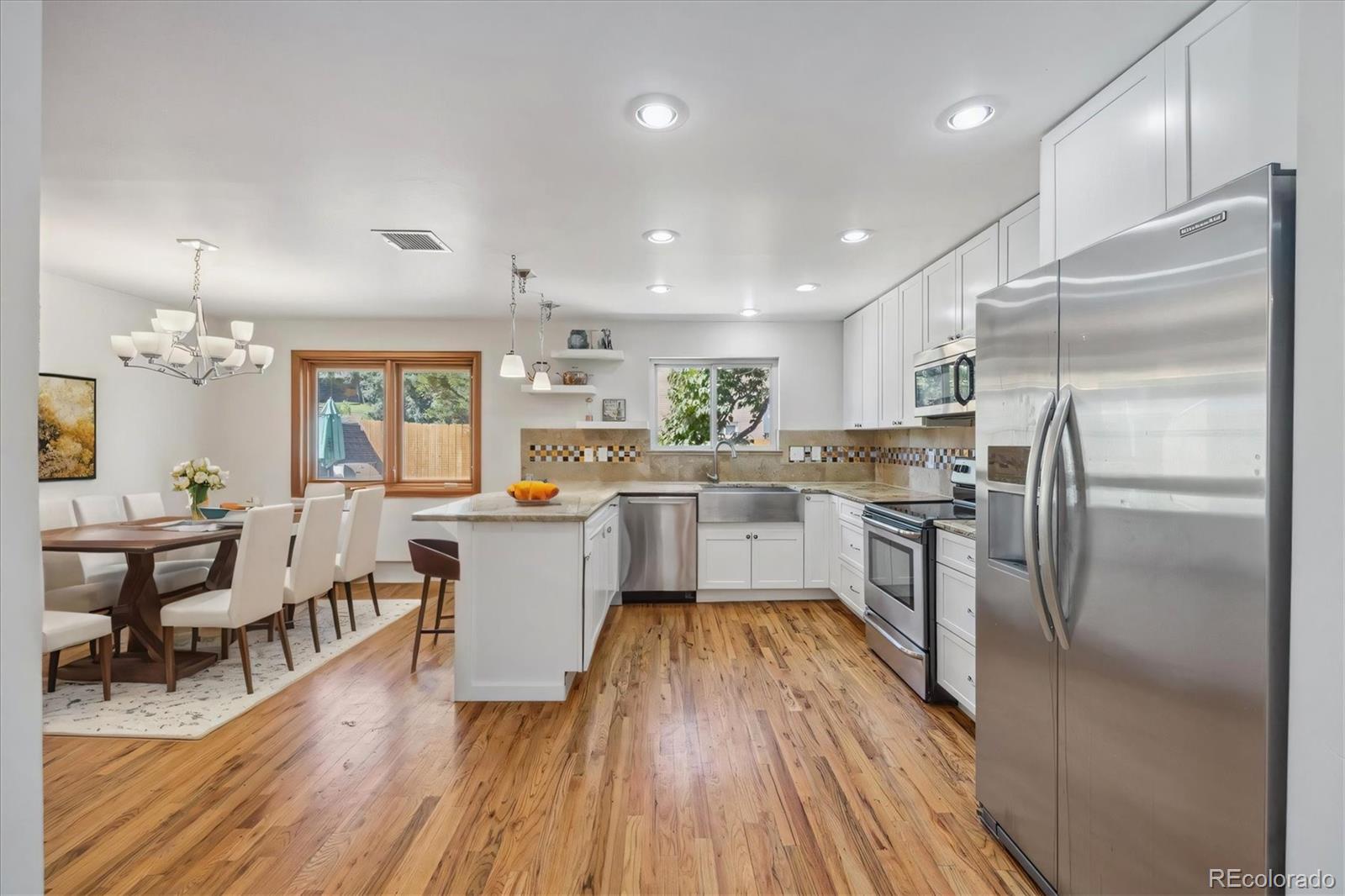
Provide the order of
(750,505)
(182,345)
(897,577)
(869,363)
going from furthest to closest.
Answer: (750,505)
(869,363)
(182,345)
(897,577)

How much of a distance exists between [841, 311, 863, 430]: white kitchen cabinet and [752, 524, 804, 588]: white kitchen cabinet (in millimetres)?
1073

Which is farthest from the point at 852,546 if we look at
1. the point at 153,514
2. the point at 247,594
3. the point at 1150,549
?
the point at 153,514

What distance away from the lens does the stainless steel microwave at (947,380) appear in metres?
2.96

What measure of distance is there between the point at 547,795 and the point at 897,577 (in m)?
2.06

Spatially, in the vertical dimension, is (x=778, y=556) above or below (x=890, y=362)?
below

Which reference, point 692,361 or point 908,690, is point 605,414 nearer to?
point 692,361

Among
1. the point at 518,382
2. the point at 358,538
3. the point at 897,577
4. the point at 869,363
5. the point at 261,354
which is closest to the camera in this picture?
the point at 897,577

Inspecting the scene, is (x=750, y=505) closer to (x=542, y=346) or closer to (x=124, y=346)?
(x=542, y=346)

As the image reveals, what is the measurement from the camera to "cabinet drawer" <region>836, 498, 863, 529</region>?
4.06m

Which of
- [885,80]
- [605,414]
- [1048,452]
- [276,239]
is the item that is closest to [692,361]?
[605,414]

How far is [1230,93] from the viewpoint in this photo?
1417 mm

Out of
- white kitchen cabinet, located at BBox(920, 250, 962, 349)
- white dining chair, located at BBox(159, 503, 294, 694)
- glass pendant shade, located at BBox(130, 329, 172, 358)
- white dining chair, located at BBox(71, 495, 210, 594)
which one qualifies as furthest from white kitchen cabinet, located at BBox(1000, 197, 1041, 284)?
white dining chair, located at BBox(71, 495, 210, 594)

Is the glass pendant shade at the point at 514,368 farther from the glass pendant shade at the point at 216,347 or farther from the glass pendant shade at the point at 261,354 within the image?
the glass pendant shade at the point at 216,347

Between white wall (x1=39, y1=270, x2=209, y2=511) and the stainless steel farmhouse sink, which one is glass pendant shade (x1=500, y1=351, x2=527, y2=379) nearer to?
the stainless steel farmhouse sink
